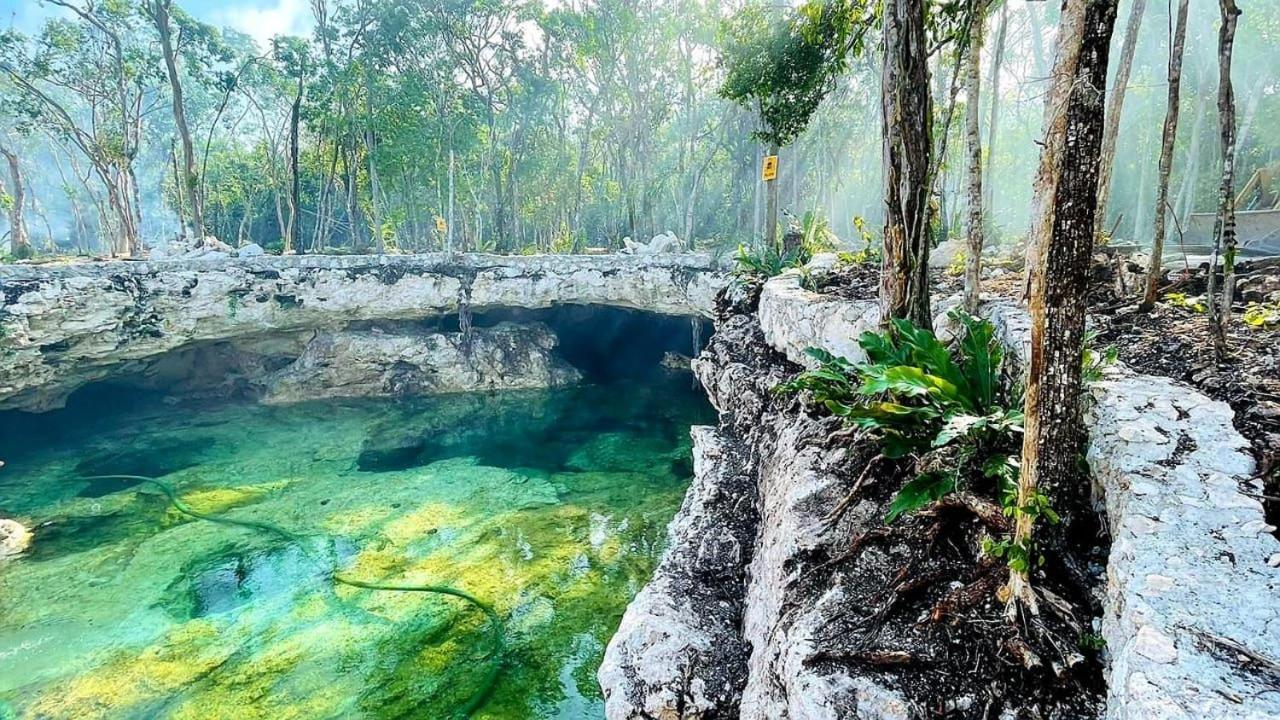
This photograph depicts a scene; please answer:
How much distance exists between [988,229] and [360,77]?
52.5 feet

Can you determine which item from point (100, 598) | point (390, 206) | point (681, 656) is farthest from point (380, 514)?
point (390, 206)

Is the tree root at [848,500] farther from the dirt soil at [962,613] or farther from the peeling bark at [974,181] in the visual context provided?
the peeling bark at [974,181]

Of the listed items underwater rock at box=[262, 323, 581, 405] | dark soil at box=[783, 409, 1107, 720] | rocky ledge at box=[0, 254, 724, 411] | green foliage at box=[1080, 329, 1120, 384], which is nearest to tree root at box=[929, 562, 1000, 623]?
dark soil at box=[783, 409, 1107, 720]

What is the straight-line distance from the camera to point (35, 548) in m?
8.61

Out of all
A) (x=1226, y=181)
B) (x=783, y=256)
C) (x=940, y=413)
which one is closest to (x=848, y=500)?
(x=940, y=413)

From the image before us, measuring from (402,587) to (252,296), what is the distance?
9.40 metres

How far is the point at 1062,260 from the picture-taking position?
2.07 meters

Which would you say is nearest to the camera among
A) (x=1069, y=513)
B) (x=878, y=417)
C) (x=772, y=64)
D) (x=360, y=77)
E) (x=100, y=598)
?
(x=1069, y=513)

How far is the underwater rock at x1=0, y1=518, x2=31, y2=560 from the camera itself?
27.7 ft

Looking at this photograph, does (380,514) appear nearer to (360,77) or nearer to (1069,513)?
(1069,513)

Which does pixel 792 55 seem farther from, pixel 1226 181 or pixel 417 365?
pixel 417 365

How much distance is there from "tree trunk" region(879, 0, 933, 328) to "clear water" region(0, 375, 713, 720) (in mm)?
4596

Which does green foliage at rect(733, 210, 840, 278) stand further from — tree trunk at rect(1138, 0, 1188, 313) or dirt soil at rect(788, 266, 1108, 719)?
dirt soil at rect(788, 266, 1108, 719)

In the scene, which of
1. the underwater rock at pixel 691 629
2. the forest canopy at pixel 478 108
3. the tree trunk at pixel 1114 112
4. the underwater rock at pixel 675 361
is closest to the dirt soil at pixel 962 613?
the underwater rock at pixel 691 629
